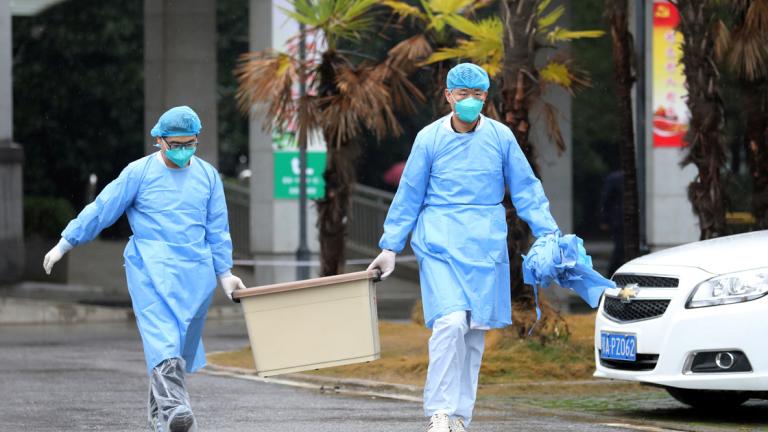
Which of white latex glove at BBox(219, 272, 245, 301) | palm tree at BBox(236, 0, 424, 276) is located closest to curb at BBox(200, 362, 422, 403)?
white latex glove at BBox(219, 272, 245, 301)

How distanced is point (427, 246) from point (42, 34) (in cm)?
2499

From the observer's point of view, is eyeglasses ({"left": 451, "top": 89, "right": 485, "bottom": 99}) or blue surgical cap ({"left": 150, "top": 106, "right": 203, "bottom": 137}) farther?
eyeglasses ({"left": 451, "top": 89, "right": 485, "bottom": 99})

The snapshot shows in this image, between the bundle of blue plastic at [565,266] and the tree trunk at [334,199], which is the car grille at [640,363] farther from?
the tree trunk at [334,199]

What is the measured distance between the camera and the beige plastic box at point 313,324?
8172 millimetres

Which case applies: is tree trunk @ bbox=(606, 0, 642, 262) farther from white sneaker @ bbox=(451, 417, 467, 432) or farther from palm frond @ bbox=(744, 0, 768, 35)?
white sneaker @ bbox=(451, 417, 467, 432)

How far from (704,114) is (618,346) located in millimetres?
4884

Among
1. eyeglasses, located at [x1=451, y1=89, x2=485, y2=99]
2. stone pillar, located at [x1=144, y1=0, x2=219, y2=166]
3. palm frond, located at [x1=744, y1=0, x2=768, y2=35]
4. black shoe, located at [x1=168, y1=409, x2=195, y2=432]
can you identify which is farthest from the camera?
stone pillar, located at [x1=144, y1=0, x2=219, y2=166]

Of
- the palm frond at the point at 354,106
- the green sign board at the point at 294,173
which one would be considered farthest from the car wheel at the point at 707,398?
the green sign board at the point at 294,173

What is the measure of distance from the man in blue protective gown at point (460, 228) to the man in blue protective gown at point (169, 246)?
0.88m

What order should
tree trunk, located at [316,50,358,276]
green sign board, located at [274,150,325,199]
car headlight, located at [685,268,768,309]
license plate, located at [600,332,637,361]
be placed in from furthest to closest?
green sign board, located at [274,150,325,199], tree trunk, located at [316,50,358,276], license plate, located at [600,332,637,361], car headlight, located at [685,268,768,309]

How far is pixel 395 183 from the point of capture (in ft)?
92.4

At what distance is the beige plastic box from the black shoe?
452mm

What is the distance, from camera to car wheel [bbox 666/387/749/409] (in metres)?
10.4

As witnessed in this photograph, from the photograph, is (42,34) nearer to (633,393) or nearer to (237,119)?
(237,119)
